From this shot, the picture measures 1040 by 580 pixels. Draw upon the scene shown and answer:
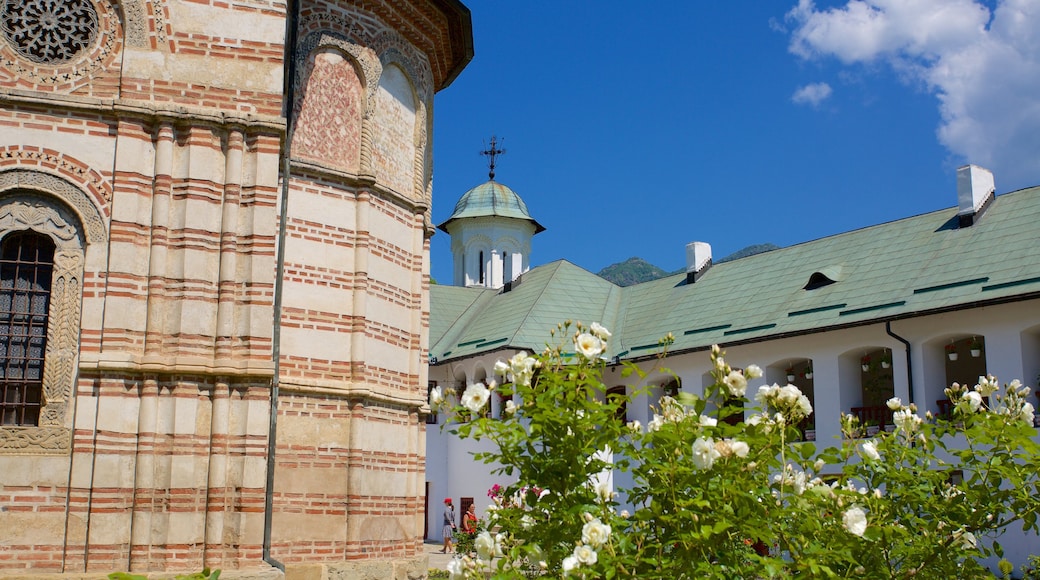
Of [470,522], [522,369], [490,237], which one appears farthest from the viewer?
[490,237]

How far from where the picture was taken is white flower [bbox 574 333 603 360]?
553 cm

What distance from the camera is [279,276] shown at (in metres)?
12.3

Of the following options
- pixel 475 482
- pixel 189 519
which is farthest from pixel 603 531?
pixel 475 482

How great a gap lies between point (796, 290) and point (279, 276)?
55.1 feet

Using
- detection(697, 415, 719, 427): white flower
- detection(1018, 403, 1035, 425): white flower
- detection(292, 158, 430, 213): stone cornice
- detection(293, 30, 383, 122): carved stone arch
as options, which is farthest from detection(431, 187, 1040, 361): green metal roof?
detection(697, 415, 719, 427): white flower

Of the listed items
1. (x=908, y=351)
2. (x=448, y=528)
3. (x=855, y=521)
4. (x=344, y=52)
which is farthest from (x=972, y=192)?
(x=855, y=521)

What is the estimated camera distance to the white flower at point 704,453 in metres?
4.98

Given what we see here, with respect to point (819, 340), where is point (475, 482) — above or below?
below

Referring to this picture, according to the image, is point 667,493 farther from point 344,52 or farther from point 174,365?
point 344,52

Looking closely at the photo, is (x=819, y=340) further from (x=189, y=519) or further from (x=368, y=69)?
(x=189, y=519)

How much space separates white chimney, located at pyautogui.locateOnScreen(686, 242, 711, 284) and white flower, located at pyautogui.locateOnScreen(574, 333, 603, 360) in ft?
83.8

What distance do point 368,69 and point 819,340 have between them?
13935 mm

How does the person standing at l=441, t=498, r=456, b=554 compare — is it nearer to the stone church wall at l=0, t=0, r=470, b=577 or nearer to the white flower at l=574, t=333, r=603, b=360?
the stone church wall at l=0, t=0, r=470, b=577

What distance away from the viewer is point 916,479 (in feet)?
22.0
